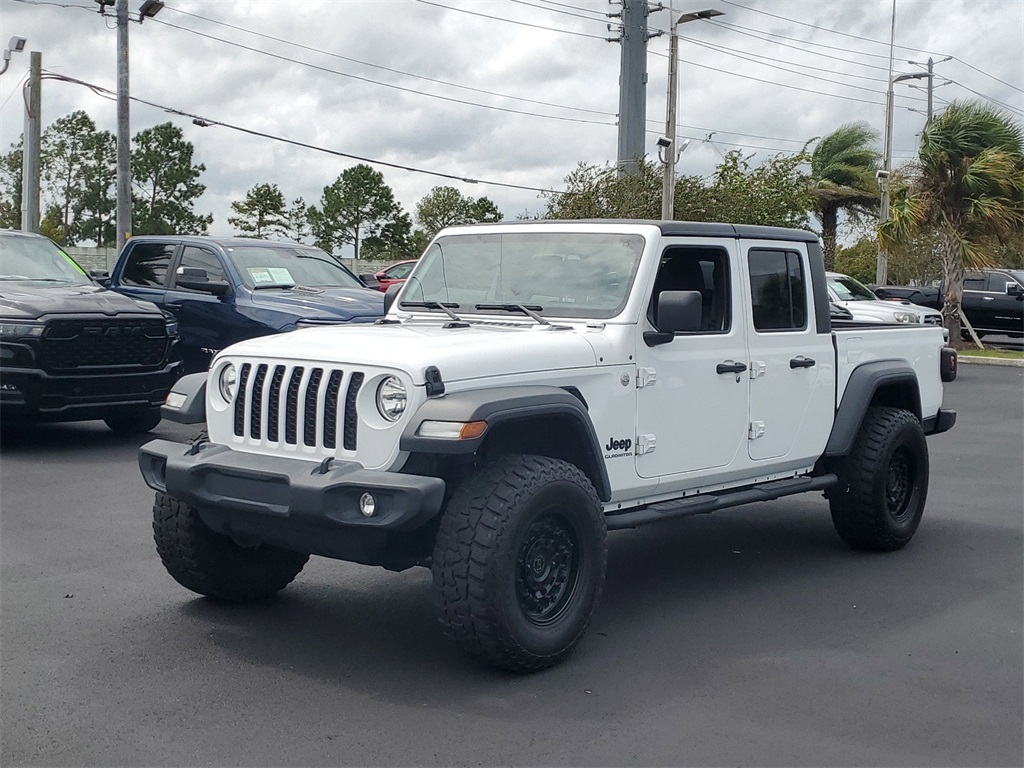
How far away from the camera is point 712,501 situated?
19.7 ft

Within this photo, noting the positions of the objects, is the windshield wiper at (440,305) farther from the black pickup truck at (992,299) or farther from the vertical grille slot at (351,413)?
the black pickup truck at (992,299)

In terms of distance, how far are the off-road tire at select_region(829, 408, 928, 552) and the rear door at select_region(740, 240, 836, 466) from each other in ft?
1.09

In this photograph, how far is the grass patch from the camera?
2372 cm

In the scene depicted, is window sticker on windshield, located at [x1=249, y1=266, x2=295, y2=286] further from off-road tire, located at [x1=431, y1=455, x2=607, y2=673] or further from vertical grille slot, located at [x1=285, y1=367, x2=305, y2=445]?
off-road tire, located at [x1=431, y1=455, x2=607, y2=673]

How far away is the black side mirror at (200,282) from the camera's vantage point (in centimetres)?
1130

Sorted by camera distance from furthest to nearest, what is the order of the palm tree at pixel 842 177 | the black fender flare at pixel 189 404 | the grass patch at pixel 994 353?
the palm tree at pixel 842 177
the grass patch at pixel 994 353
the black fender flare at pixel 189 404

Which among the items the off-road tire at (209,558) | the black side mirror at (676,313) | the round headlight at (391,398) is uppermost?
the black side mirror at (676,313)

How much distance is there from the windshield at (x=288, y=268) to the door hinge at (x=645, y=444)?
7.65 metres

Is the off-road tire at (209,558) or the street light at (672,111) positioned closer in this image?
the off-road tire at (209,558)

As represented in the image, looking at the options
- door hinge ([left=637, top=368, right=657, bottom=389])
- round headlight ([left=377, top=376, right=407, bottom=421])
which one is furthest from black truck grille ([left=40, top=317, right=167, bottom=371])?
door hinge ([left=637, top=368, right=657, bottom=389])

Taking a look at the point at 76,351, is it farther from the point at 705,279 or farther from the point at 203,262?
the point at 705,279

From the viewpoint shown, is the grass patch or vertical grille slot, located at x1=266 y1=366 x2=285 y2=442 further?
the grass patch

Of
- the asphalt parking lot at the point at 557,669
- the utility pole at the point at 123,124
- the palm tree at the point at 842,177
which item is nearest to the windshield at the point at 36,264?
the asphalt parking lot at the point at 557,669

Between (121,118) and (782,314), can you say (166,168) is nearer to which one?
(121,118)
